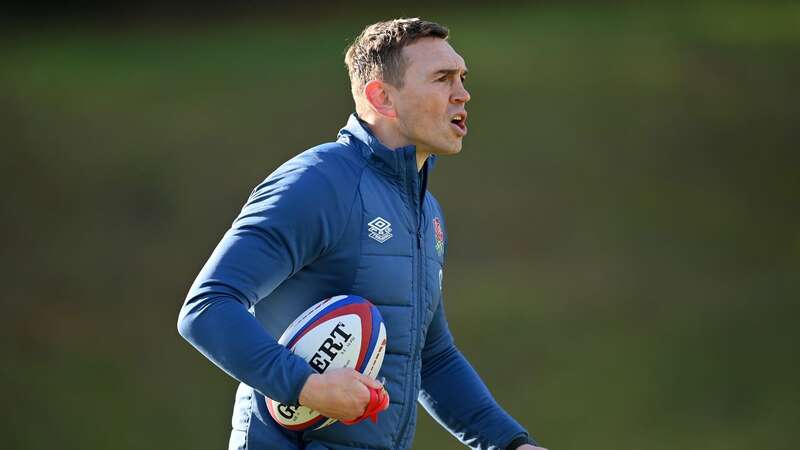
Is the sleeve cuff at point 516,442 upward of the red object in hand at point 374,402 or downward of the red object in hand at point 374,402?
downward

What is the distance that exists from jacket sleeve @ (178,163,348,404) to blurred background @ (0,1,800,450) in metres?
2.53

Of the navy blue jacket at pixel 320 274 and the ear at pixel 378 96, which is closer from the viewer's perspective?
the navy blue jacket at pixel 320 274

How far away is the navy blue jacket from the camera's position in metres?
1.80

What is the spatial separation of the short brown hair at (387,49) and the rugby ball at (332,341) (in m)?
0.53

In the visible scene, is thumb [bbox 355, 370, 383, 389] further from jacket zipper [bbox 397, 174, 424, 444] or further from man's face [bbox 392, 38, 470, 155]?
man's face [bbox 392, 38, 470, 155]

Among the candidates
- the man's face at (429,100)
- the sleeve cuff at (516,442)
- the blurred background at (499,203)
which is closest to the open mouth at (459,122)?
the man's face at (429,100)

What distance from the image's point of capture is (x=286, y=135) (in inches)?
178

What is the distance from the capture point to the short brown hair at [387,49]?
2281 millimetres

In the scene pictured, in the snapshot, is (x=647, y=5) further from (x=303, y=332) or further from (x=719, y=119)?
(x=303, y=332)

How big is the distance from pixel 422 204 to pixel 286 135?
232cm

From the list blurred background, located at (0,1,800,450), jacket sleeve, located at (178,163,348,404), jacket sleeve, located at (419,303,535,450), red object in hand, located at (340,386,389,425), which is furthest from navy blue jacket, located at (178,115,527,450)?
blurred background, located at (0,1,800,450)

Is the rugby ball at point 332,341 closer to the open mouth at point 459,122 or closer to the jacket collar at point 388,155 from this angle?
the jacket collar at point 388,155

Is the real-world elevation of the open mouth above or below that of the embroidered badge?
above

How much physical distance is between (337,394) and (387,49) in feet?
2.67
